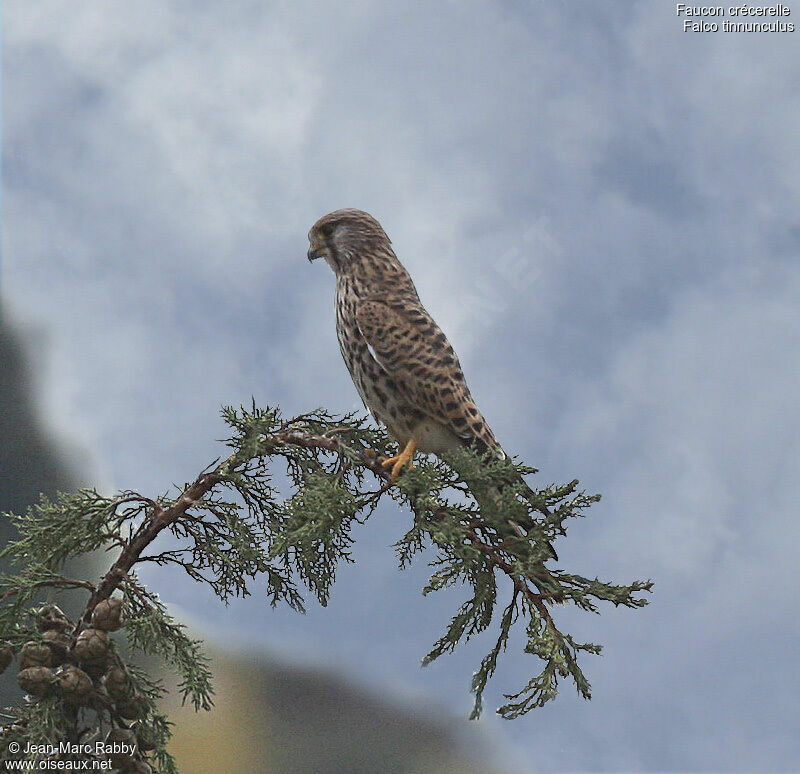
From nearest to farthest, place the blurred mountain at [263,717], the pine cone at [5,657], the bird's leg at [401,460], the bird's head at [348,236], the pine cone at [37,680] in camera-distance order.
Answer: the pine cone at [37,680] < the pine cone at [5,657] < the bird's leg at [401,460] < the bird's head at [348,236] < the blurred mountain at [263,717]

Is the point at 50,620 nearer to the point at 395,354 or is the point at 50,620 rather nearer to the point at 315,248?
the point at 395,354

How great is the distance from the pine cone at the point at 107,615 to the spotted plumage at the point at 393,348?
131 centimetres

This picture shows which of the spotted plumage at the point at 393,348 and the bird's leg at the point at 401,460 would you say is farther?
the spotted plumage at the point at 393,348

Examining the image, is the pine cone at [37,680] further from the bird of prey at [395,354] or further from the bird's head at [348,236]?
the bird's head at [348,236]

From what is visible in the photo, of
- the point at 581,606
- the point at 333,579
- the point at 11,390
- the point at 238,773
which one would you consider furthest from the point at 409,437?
the point at 11,390

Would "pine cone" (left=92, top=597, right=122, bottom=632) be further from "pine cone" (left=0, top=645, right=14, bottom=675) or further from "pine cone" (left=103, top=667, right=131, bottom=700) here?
"pine cone" (left=0, top=645, right=14, bottom=675)

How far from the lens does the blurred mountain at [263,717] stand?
7.95m

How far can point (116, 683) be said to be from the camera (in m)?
3.24

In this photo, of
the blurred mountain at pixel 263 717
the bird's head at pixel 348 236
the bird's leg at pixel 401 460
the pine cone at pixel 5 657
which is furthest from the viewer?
the blurred mountain at pixel 263 717

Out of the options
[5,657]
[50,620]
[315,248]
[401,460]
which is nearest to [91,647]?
[50,620]

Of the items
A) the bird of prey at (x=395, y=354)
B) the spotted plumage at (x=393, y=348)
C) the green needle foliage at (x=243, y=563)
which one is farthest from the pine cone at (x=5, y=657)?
the spotted plumage at (x=393, y=348)

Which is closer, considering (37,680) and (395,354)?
(37,680)

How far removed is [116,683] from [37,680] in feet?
0.84

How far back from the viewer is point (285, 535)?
353cm
